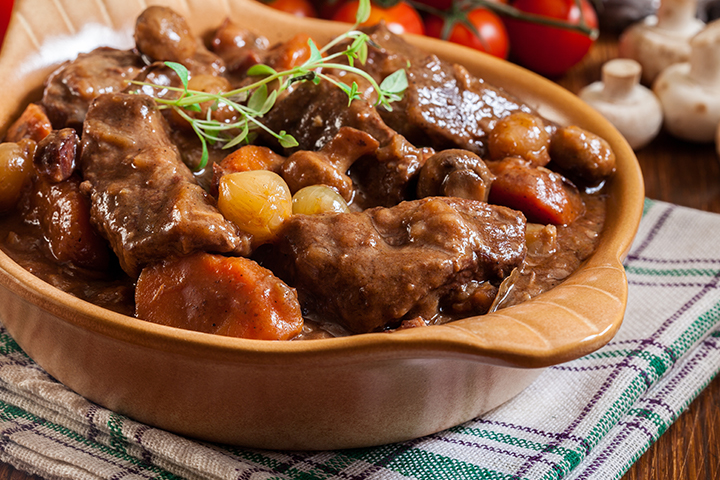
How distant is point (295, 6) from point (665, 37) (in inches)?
80.7

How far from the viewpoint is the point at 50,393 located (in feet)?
7.13

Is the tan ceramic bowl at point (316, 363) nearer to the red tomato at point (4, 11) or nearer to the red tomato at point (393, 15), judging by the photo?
the red tomato at point (4, 11)

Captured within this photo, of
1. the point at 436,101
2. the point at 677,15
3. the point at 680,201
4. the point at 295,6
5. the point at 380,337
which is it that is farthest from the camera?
the point at 295,6

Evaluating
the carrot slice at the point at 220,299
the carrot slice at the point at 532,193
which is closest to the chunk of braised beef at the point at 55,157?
the carrot slice at the point at 220,299

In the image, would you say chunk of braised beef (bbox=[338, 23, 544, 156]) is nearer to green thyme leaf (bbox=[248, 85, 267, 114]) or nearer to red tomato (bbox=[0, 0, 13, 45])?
green thyme leaf (bbox=[248, 85, 267, 114])

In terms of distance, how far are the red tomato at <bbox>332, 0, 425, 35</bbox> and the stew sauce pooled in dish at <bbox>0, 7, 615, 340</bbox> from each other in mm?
1342

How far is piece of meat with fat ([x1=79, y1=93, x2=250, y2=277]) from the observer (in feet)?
6.58

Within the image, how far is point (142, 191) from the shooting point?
7.10 ft

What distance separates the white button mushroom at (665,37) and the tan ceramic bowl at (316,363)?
213 cm

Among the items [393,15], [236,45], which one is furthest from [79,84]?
[393,15]

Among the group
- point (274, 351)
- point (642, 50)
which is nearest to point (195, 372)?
point (274, 351)

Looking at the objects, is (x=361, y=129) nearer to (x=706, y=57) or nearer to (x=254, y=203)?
(x=254, y=203)

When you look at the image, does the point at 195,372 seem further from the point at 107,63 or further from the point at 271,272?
the point at 107,63

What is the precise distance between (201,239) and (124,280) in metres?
0.40
